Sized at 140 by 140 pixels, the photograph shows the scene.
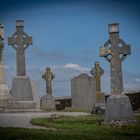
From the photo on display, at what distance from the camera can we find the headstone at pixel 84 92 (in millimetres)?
19422

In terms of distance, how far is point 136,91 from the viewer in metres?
22.4

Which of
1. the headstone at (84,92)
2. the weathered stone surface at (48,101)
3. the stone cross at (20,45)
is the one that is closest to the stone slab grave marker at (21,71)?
the stone cross at (20,45)

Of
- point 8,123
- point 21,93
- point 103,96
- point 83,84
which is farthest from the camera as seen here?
point 103,96

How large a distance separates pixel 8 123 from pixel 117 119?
3262 millimetres

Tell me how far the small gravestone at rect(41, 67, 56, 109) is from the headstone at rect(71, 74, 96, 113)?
2145 millimetres

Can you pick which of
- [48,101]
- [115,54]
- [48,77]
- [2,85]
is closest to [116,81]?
[115,54]

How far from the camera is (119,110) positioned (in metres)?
10.8

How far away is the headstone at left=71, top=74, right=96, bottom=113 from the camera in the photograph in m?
19.4

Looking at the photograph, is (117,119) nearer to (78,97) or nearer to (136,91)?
(78,97)

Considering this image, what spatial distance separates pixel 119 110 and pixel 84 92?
8.66 m

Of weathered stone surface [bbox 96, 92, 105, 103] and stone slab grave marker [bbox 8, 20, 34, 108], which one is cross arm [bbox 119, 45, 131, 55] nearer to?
stone slab grave marker [bbox 8, 20, 34, 108]

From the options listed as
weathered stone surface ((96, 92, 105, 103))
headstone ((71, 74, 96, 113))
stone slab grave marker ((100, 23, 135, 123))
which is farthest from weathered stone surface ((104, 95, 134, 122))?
weathered stone surface ((96, 92, 105, 103))

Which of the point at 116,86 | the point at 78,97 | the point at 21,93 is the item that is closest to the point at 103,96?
the point at 78,97

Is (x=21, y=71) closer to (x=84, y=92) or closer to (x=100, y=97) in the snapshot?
(x=84, y=92)
